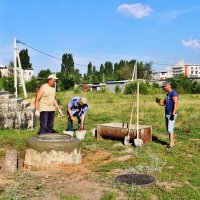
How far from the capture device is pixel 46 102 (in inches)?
328

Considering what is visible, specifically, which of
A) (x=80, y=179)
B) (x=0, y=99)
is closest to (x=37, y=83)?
(x=0, y=99)

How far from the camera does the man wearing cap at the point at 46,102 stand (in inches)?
321

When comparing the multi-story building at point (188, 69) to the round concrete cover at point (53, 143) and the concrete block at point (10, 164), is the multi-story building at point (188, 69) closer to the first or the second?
the round concrete cover at point (53, 143)

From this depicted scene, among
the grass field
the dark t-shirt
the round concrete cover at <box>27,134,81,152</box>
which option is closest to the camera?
the grass field

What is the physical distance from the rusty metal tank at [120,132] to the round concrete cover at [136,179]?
2.89m

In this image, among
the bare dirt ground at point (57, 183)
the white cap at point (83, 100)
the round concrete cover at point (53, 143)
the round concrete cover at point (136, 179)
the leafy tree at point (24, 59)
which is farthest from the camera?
the leafy tree at point (24, 59)

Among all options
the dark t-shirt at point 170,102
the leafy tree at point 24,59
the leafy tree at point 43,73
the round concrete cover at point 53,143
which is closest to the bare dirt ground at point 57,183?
the round concrete cover at point 53,143

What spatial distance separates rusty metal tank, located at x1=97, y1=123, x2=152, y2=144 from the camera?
29.5ft

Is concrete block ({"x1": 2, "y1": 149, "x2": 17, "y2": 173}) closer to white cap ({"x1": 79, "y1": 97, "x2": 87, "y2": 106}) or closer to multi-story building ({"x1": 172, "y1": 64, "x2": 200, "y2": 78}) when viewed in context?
white cap ({"x1": 79, "y1": 97, "x2": 87, "y2": 106})

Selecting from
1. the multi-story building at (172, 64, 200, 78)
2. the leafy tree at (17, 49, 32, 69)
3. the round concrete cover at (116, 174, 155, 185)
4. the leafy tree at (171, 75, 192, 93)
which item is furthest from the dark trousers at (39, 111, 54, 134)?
the multi-story building at (172, 64, 200, 78)

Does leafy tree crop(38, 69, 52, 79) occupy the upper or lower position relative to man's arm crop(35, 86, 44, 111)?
upper

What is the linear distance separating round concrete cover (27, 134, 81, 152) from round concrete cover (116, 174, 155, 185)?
50.3 inches

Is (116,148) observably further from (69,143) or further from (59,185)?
(59,185)

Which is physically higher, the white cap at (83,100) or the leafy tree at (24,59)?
the leafy tree at (24,59)
